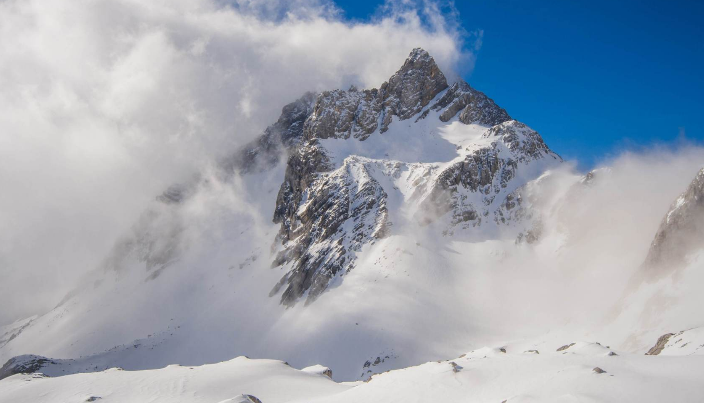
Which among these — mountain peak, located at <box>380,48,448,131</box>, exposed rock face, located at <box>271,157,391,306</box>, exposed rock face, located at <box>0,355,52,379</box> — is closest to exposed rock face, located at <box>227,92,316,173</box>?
mountain peak, located at <box>380,48,448,131</box>

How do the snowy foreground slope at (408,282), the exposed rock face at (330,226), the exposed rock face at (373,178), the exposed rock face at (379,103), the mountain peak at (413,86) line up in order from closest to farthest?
the snowy foreground slope at (408,282) → the exposed rock face at (330,226) → the exposed rock face at (373,178) → the exposed rock face at (379,103) → the mountain peak at (413,86)

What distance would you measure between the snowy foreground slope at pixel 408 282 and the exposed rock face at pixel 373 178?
1.68ft

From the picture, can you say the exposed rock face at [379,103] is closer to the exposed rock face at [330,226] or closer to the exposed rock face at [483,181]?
the exposed rock face at [330,226]

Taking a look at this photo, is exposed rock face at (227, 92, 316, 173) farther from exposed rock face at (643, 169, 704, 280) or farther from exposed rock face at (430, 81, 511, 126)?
exposed rock face at (643, 169, 704, 280)

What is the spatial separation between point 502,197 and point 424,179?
1824cm

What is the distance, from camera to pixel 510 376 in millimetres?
25578

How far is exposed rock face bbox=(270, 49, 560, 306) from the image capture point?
9406cm

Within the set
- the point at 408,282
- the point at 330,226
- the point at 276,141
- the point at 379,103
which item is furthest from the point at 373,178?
the point at 276,141

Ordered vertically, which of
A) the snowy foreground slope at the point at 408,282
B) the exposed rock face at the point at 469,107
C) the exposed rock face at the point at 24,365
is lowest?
the exposed rock face at the point at 24,365

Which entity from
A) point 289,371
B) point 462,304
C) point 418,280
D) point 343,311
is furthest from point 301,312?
point 289,371

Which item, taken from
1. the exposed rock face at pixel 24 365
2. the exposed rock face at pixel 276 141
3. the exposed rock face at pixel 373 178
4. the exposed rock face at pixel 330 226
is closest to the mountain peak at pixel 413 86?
the exposed rock face at pixel 373 178

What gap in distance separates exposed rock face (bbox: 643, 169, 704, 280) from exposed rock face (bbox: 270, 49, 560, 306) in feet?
124

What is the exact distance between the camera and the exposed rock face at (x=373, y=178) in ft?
309

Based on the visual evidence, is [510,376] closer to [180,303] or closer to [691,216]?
[691,216]
